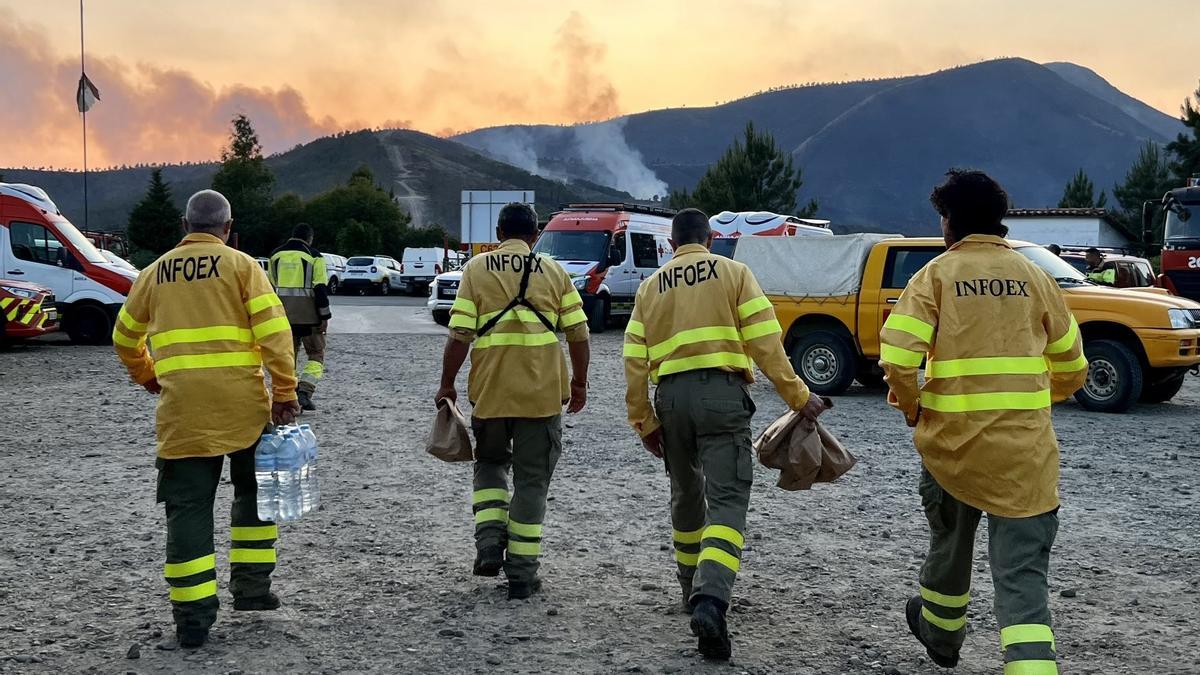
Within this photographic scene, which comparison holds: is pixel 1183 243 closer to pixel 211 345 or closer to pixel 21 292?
pixel 21 292

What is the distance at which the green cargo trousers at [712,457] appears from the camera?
4523 millimetres

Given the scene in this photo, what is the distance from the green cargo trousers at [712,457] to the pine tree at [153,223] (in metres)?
68.2

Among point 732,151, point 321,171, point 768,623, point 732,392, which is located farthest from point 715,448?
point 321,171

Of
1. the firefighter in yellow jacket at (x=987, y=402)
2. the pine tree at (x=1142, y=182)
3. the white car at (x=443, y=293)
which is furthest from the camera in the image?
the pine tree at (x=1142, y=182)

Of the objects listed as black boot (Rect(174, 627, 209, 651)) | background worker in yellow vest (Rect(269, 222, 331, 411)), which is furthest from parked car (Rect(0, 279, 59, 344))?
black boot (Rect(174, 627, 209, 651))

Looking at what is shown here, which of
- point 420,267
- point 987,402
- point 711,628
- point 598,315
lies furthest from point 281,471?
point 420,267

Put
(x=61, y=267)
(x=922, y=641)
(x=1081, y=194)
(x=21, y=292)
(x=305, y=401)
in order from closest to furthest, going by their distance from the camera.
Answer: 1. (x=922, y=641)
2. (x=305, y=401)
3. (x=21, y=292)
4. (x=61, y=267)
5. (x=1081, y=194)

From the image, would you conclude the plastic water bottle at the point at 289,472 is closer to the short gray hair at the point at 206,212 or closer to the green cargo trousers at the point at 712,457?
the short gray hair at the point at 206,212

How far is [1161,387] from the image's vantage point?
12672mm

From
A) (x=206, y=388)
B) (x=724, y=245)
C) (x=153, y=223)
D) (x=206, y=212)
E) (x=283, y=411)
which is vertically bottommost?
(x=283, y=411)

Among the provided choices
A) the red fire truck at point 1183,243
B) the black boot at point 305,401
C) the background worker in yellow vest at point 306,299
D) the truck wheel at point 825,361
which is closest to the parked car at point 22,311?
the background worker in yellow vest at point 306,299

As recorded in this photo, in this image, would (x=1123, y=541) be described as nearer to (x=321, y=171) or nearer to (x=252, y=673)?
(x=252, y=673)

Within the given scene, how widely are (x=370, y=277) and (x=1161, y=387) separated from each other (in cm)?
3855

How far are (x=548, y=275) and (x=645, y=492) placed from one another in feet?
8.38
